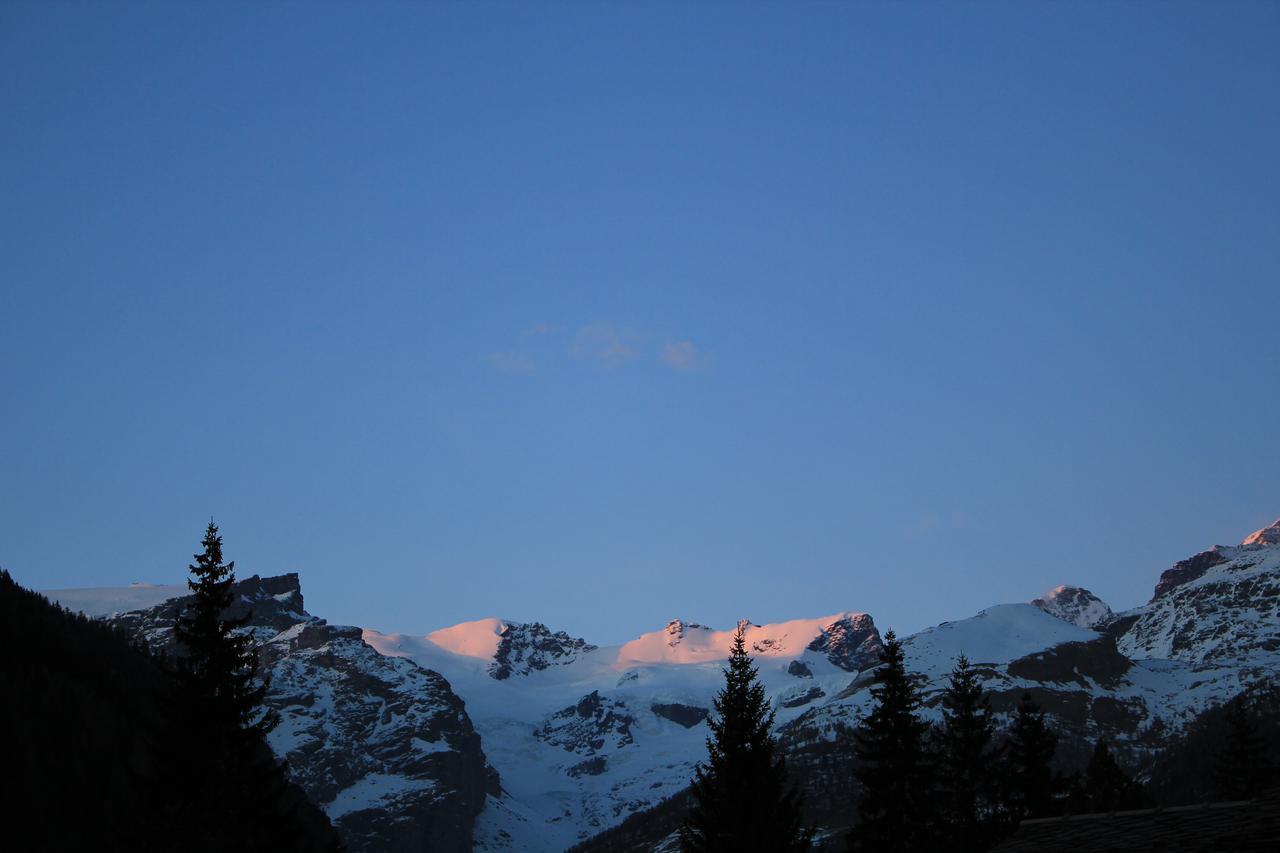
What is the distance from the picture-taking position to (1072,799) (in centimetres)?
6062

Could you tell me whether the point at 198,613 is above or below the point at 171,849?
above

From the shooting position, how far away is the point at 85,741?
11525 centimetres

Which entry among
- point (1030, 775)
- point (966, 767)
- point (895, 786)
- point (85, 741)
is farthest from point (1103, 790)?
point (85, 741)

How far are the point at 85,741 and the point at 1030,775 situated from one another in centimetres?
9164

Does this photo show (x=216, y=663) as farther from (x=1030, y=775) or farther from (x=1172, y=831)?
(x=1030, y=775)

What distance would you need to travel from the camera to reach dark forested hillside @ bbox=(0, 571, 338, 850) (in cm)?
3641

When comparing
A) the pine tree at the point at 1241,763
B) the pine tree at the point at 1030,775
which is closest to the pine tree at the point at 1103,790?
the pine tree at the point at 1241,763

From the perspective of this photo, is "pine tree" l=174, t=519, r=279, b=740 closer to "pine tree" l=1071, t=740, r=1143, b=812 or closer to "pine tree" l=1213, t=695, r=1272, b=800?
"pine tree" l=1071, t=740, r=1143, b=812

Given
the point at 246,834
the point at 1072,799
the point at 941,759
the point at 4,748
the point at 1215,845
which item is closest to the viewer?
the point at 1215,845

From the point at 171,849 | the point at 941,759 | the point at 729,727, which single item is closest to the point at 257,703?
the point at 171,849

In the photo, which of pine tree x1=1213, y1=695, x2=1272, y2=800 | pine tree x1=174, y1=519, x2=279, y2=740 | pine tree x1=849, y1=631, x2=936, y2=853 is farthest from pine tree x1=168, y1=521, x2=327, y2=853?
pine tree x1=1213, y1=695, x2=1272, y2=800

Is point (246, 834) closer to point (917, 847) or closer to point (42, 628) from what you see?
point (917, 847)

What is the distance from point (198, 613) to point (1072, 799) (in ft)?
136

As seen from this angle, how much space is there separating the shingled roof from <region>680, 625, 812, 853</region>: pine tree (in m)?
16.1
